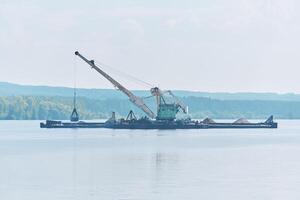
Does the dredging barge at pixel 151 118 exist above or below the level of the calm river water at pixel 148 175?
above

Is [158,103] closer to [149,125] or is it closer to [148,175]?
[149,125]

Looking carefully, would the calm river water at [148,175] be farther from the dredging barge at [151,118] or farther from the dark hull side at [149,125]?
the dark hull side at [149,125]

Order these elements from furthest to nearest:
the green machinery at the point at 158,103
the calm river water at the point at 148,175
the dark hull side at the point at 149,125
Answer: the dark hull side at the point at 149,125, the green machinery at the point at 158,103, the calm river water at the point at 148,175

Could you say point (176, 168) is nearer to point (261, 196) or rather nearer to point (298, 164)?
point (298, 164)

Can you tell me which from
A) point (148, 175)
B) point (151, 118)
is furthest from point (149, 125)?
point (148, 175)

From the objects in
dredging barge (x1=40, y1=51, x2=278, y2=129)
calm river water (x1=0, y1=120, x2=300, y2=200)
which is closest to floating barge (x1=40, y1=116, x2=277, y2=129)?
dredging barge (x1=40, y1=51, x2=278, y2=129)

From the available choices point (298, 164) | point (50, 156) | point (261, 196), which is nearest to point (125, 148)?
point (50, 156)

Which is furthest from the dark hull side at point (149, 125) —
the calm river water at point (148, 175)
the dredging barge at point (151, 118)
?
the calm river water at point (148, 175)

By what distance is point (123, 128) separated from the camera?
176 metres

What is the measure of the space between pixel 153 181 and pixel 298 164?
17.6 meters

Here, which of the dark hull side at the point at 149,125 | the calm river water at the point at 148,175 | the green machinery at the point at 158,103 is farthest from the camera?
the dark hull side at the point at 149,125

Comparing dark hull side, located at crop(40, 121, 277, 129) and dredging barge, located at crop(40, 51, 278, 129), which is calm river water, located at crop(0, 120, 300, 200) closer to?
dredging barge, located at crop(40, 51, 278, 129)

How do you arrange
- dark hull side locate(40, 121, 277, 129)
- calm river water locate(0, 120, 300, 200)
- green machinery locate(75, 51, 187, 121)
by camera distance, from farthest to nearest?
dark hull side locate(40, 121, 277, 129)
green machinery locate(75, 51, 187, 121)
calm river water locate(0, 120, 300, 200)

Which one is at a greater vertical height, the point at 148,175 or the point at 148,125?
the point at 148,125
